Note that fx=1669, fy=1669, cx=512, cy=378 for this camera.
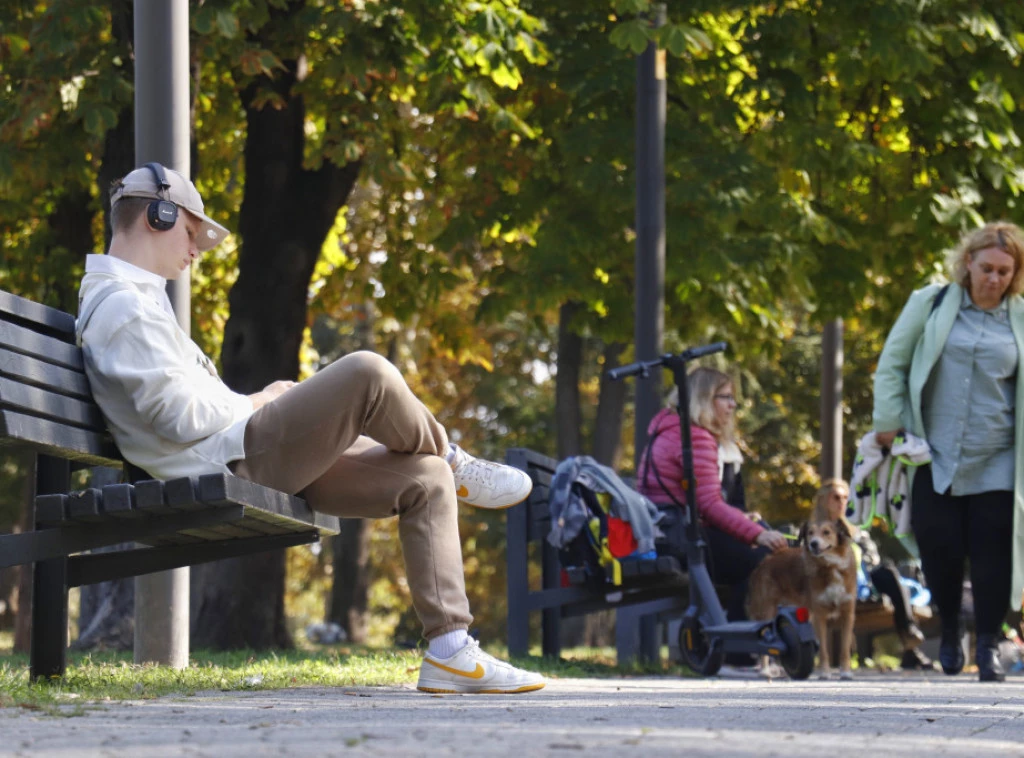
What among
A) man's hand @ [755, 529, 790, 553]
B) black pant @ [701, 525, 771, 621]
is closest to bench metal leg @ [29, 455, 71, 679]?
black pant @ [701, 525, 771, 621]

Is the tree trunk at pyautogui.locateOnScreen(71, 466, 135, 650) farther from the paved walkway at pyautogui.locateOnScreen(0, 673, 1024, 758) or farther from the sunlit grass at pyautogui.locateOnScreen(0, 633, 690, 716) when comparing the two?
the paved walkway at pyautogui.locateOnScreen(0, 673, 1024, 758)

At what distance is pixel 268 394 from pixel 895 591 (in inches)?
288

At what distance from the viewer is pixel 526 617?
960 cm

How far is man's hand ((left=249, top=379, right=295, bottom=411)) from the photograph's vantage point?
5.82 meters

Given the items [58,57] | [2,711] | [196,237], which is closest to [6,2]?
[58,57]

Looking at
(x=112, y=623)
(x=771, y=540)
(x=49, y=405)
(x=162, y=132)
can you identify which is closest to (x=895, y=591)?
(x=771, y=540)

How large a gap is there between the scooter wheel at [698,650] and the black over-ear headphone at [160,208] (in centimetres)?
424

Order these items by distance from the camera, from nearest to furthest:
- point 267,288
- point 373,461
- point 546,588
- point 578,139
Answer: point 373,461 → point 546,588 → point 267,288 → point 578,139

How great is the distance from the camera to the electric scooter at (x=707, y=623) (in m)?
8.43

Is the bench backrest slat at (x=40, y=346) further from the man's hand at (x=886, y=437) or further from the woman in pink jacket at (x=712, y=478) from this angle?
the man's hand at (x=886, y=437)

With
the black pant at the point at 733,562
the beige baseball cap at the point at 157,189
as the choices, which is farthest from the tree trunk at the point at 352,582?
the beige baseball cap at the point at 157,189

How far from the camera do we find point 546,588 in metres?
9.79

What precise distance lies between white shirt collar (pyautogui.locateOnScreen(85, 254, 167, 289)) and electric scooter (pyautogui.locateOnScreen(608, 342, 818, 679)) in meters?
3.33

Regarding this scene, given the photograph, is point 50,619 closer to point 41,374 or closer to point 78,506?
point 78,506
